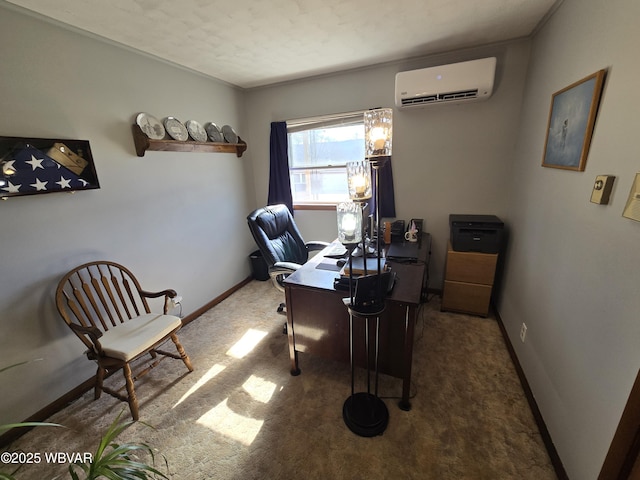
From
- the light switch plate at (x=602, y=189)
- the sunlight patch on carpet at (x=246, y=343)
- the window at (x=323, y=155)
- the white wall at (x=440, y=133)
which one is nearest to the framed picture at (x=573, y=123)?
the light switch plate at (x=602, y=189)

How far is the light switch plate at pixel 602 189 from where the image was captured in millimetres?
1051

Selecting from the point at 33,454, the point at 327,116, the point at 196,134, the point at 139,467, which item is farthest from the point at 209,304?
the point at 327,116

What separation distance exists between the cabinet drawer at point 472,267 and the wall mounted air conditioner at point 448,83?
137cm

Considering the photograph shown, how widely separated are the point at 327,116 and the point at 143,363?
2901 mm

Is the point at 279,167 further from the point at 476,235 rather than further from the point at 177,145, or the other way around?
the point at 476,235

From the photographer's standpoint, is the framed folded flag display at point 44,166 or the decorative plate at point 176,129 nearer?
the framed folded flag display at point 44,166

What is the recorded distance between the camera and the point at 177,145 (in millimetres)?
2367

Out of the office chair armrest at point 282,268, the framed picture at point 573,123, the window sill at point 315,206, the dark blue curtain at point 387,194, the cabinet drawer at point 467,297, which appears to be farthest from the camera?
the window sill at point 315,206

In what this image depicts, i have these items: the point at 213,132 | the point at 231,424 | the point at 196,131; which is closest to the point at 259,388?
the point at 231,424

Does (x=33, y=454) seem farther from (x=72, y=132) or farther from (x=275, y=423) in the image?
(x=72, y=132)

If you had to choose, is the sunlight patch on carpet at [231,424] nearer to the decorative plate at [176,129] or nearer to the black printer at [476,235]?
the black printer at [476,235]

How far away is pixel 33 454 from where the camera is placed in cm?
143

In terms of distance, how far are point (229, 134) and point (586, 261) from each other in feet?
10.3

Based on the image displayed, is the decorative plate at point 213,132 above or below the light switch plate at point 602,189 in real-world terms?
above
